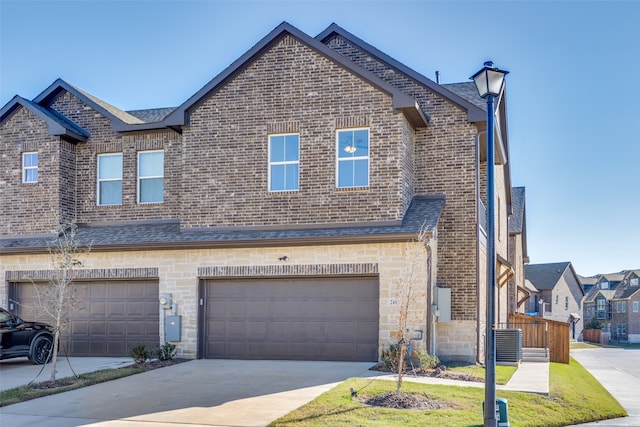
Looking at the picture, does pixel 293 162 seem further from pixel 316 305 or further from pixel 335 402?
pixel 335 402

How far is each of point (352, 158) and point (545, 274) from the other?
181ft

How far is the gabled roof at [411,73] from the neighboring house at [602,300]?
68325 mm

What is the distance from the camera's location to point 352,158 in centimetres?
1745

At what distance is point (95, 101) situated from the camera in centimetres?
2123

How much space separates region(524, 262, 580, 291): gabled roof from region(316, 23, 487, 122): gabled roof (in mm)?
50139

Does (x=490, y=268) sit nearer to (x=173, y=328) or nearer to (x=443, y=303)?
(x=443, y=303)

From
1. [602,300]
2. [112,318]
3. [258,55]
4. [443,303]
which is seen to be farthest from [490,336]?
[602,300]

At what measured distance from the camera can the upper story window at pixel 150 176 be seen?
20062 mm

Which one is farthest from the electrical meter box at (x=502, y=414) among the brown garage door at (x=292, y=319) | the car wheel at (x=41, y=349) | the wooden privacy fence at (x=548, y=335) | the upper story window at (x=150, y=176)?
the wooden privacy fence at (x=548, y=335)

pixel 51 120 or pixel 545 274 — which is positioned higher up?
pixel 51 120

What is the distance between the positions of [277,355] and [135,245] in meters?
4.72

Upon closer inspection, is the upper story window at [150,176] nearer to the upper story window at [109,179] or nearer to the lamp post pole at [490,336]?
the upper story window at [109,179]

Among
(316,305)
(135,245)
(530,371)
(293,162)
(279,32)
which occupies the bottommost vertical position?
(530,371)

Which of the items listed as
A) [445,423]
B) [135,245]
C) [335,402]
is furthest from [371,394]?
[135,245]
